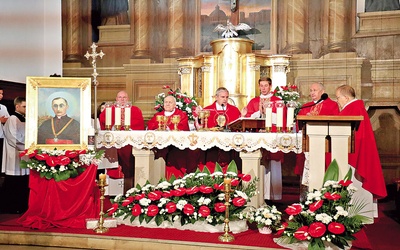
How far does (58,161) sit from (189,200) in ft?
5.14

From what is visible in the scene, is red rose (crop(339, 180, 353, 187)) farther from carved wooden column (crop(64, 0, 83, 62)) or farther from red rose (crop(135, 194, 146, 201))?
carved wooden column (crop(64, 0, 83, 62))

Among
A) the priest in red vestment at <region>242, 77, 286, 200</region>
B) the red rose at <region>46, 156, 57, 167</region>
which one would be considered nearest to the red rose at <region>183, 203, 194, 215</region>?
the priest in red vestment at <region>242, 77, 286, 200</region>

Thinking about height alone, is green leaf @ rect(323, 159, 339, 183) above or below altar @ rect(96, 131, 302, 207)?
below

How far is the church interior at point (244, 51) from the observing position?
856cm

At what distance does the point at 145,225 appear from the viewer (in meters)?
5.30

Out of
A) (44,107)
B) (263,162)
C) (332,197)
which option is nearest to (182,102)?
(263,162)

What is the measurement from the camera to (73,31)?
10.5 m

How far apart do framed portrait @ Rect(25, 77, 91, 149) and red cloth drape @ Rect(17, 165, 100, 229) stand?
40cm

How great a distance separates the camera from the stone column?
29.9 feet

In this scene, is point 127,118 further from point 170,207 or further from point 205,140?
point 170,207

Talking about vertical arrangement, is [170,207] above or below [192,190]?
below

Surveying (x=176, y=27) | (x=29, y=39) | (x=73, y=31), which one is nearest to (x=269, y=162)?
(x=176, y=27)

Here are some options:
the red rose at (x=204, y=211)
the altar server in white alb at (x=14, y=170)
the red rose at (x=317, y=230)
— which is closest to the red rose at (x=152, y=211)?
the red rose at (x=204, y=211)

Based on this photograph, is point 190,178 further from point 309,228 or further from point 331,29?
point 331,29
